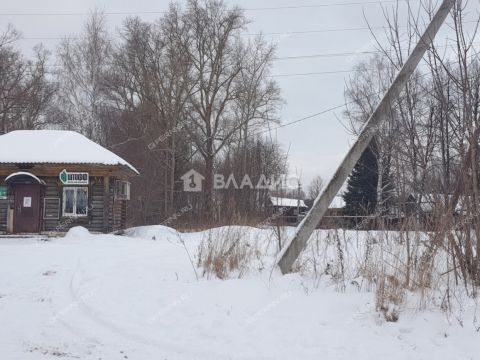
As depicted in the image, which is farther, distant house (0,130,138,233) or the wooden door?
the wooden door

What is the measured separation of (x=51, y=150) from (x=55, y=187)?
1507mm

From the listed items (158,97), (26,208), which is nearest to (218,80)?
(158,97)

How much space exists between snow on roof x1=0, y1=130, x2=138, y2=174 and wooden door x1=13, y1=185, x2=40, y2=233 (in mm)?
1308

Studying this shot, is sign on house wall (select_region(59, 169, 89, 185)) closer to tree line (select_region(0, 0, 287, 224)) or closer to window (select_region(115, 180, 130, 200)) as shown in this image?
window (select_region(115, 180, 130, 200))

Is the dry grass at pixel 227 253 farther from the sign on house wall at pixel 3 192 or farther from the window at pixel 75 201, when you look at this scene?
the sign on house wall at pixel 3 192

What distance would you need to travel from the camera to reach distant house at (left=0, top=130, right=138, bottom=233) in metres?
20.0

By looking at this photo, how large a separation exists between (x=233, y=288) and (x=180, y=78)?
30.0m

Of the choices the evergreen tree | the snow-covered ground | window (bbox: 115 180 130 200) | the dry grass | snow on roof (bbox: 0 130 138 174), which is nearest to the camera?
the snow-covered ground

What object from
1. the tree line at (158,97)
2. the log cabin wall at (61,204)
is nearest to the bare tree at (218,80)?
the tree line at (158,97)

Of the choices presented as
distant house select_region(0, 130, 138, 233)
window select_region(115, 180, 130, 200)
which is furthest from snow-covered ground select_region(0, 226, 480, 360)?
window select_region(115, 180, 130, 200)

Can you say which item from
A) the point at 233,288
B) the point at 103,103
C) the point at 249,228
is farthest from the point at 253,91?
the point at 233,288

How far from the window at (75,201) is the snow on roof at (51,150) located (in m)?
1.49

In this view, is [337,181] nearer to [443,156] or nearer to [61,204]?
[443,156]

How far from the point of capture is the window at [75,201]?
20797 mm
